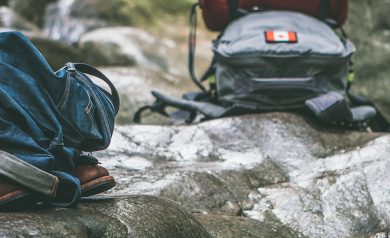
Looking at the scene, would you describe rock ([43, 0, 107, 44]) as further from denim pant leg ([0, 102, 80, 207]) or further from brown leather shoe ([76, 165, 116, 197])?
denim pant leg ([0, 102, 80, 207])

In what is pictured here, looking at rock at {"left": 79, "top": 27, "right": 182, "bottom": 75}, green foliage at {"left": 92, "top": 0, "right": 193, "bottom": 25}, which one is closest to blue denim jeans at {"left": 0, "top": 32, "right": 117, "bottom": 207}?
rock at {"left": 79, "top": 27, "right": 182, "bottom": 75}

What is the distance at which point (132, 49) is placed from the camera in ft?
26.5

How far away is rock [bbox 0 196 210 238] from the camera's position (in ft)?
5.35

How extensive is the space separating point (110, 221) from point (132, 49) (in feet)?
20.8

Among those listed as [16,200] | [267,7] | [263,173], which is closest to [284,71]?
[267,7]

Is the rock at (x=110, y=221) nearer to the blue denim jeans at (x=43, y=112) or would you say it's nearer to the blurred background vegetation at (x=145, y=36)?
the blue denim jeans at (x=43, y=112)

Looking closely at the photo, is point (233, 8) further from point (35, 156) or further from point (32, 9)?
point (32, 9)

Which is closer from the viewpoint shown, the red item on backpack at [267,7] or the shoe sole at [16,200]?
the shoe sole at [16,200]

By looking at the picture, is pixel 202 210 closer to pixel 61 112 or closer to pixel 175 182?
pixel 175 182

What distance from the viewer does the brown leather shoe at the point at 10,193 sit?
1.70 m

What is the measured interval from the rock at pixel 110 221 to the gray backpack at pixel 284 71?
1.71m

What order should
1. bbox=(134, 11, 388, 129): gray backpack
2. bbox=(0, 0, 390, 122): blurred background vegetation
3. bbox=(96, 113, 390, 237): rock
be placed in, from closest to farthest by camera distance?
bbox=(96, 113, 390, 237): rock, bbox=(134, 11, 388, 129): gray backpack, bbox=(0, 0, 390, 122): blurred background vegetation

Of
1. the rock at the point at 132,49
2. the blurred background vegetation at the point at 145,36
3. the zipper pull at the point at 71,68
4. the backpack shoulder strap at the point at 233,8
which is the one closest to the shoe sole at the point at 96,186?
the zipper pull at the point at 71,68

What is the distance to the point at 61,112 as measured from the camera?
1.99 m
